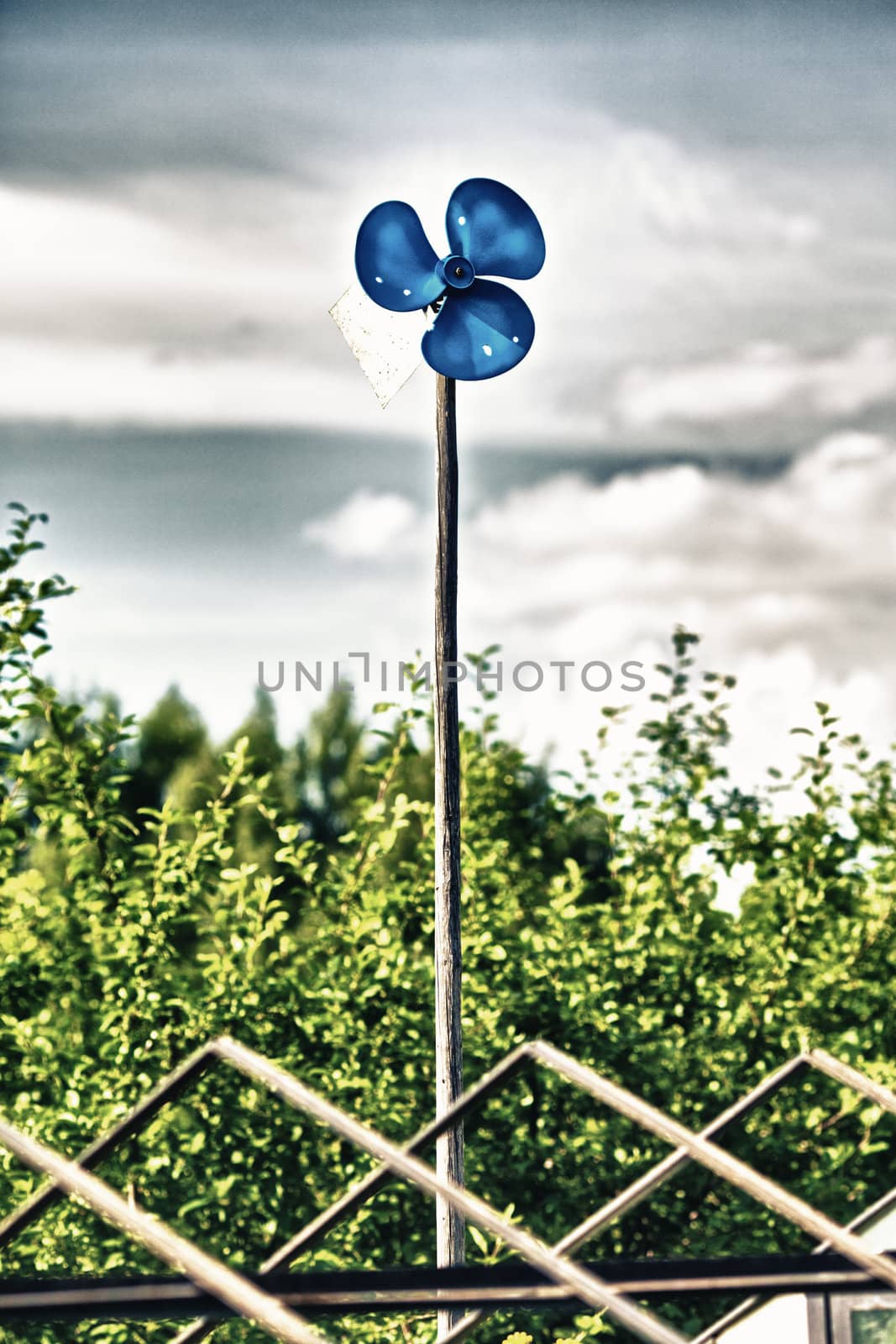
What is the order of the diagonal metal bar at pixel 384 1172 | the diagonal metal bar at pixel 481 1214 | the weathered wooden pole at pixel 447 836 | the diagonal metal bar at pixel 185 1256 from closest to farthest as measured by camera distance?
the diagonal metal bar at pixel 185 1256, the diagonal metal bar at pixel 481 1214, the diagonal metal bar at pixel 384 1172, the weathered wooden pole at pixel 447 836

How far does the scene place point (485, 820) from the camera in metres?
6.88

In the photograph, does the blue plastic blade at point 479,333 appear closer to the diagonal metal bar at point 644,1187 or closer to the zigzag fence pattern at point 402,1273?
the diagonal metal bar at point 644,1187

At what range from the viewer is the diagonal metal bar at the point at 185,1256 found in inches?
71.9

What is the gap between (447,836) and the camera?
5.23 meters

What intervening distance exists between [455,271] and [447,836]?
2.05 metres

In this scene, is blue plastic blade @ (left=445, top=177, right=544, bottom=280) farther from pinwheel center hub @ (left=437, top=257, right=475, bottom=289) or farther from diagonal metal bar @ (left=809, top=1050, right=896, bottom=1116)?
diagonal metal bar @ (left=809, top=1050, right=896, bottom=1116)

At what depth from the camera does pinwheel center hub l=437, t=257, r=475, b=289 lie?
17.4 ft

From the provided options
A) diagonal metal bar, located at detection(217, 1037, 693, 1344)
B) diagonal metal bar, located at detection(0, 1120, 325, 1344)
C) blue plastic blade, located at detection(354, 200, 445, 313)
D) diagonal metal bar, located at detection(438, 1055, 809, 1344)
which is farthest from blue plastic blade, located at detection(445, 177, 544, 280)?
diagonal metal bar, located at detection(0, 1120, 325, 1344)

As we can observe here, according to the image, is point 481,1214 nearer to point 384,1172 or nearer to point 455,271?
point 384,1172

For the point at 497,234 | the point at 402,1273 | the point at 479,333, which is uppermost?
the point at 497,234

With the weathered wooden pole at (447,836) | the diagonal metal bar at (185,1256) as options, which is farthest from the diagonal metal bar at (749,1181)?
the weathered wooden pole at (447,836)

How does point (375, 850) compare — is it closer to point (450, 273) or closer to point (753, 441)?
point (450, 273)

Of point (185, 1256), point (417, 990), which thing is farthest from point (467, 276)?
point (185, 1256)

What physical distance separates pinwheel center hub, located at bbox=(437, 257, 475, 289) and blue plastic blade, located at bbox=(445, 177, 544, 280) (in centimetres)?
3
